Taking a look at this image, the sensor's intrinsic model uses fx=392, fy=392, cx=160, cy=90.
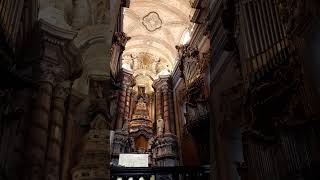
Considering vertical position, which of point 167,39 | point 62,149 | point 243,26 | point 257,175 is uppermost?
point 167,39

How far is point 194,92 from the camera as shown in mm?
14852

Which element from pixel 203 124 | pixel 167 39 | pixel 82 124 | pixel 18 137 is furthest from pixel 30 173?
pixel 167 39

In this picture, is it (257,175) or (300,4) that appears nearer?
(300,4)

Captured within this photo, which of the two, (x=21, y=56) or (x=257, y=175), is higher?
(x=21, y=56)

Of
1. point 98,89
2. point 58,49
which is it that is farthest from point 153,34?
point 58,49

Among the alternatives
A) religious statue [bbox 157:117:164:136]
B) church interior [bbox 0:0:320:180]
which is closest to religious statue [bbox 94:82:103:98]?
church interior [bbox 0:0:320:180]

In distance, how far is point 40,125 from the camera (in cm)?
527

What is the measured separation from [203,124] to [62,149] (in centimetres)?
814

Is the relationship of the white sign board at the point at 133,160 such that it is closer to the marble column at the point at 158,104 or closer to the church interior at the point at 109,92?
the church interior at the point at 109,92

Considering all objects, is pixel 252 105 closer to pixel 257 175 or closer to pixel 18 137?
pixel 257 175

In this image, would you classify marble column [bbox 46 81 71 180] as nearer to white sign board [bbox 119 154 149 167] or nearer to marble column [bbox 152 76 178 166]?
white sign board [bbox 119 154 149 167]

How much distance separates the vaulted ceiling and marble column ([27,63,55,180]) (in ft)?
44.3

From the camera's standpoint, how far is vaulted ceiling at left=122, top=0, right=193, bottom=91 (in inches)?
789

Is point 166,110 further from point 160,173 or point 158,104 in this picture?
point 160,173
